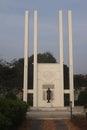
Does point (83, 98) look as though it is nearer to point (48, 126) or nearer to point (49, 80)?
point (49, 80)

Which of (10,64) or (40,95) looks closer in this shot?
(40,95)

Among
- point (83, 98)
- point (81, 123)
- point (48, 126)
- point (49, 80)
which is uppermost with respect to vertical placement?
point (49, 80)

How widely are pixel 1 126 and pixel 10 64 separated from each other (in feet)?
141

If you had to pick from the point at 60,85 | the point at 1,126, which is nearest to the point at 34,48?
the point at 60,85

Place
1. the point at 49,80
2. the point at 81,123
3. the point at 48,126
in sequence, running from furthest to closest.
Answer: the point at 49,80 → the point at 48,126 → the point at 81,123

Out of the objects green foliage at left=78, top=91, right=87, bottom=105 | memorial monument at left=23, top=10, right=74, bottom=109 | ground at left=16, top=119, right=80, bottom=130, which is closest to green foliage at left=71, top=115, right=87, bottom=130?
ground at left=16, top=119, right=80, bottom=130

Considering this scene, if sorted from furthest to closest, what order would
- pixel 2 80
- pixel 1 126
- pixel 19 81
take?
1. pixel 19 81
2. pixel 2 80
3. pixel 1 126

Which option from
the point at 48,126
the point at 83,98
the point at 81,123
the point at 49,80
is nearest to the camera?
the point at 81,123

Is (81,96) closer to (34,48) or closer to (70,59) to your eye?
(70,59)

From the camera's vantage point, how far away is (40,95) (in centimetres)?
4509

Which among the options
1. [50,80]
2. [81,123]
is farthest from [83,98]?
[81,123]

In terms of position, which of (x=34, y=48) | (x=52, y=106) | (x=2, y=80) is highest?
(x=34, y=48)

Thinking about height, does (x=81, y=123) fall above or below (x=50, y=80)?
below

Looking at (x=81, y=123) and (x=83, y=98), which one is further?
(x=83, y=98)
